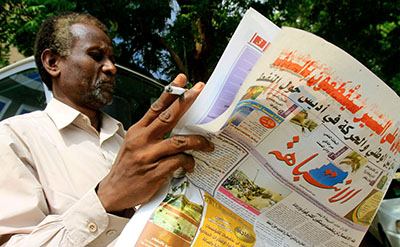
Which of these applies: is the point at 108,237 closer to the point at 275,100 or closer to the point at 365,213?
the point at 275,100

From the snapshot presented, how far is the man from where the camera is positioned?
0.68 m

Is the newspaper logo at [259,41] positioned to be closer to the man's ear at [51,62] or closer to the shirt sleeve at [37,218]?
the shirt sleeve at [37,218]

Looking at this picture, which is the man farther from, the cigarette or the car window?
the car window

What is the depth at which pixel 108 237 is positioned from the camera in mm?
819

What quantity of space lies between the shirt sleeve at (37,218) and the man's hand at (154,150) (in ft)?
0.38

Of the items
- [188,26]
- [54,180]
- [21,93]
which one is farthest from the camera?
[188,26]

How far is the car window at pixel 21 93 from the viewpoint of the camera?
215cm

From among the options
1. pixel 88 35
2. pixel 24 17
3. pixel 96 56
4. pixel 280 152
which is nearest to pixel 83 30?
pixel 88 35

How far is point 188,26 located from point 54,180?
330cm

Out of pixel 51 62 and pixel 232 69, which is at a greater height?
pixel 232 69

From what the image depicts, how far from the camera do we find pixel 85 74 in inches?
48.6

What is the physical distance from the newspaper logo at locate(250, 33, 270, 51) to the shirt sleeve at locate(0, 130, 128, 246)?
2.13 ft

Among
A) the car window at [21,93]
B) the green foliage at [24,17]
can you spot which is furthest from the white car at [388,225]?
the green foliage at [24,17]

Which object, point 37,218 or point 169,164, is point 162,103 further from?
point 37,218
